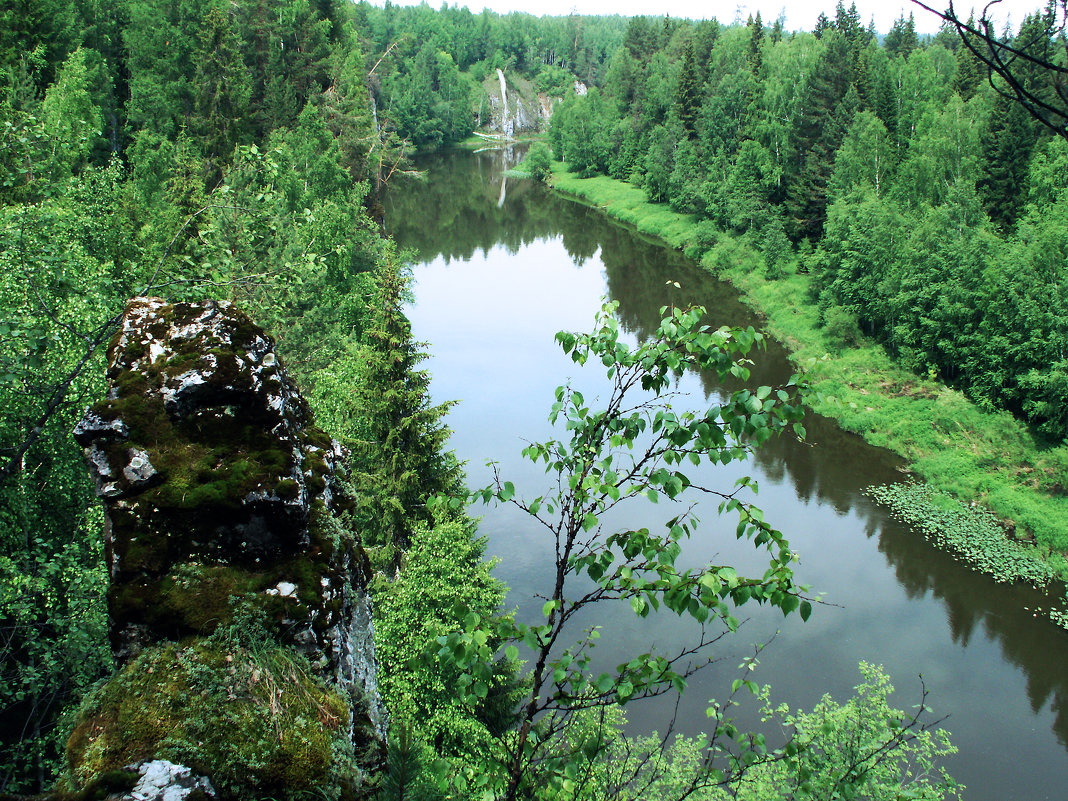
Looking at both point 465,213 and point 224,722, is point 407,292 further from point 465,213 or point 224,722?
point 465,213

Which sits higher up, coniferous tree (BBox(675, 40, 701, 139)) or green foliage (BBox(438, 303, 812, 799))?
coniferous tree (BBox(675, 40, 701, 139))

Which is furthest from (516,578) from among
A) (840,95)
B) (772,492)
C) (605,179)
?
(605,179)

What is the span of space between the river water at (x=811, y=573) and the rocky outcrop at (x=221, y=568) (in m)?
3.10

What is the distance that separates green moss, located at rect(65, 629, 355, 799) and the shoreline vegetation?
11936 mm

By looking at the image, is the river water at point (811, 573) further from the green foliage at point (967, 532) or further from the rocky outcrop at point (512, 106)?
the rocky outcrop at point (512, 106)

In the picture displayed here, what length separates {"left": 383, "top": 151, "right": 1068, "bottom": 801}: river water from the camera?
1628cm

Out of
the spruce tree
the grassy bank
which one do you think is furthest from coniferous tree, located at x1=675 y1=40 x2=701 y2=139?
the spruce tree

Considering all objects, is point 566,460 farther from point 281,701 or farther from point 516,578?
point 516,578

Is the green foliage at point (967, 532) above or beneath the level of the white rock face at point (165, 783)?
beneath

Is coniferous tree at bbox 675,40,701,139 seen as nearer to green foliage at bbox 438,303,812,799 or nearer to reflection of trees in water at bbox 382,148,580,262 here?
reflection of trees in water at bbox 382,148,580,262

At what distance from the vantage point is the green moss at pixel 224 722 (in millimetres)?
4191

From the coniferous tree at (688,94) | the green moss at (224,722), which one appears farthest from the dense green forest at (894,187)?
the green moss at (224,722)

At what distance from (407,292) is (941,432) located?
65.8ft

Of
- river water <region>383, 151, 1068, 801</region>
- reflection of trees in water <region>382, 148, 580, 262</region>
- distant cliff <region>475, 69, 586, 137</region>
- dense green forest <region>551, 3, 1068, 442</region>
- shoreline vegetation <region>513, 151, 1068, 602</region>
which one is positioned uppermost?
distant cliff <region>475, 69, 586, 137</region>
